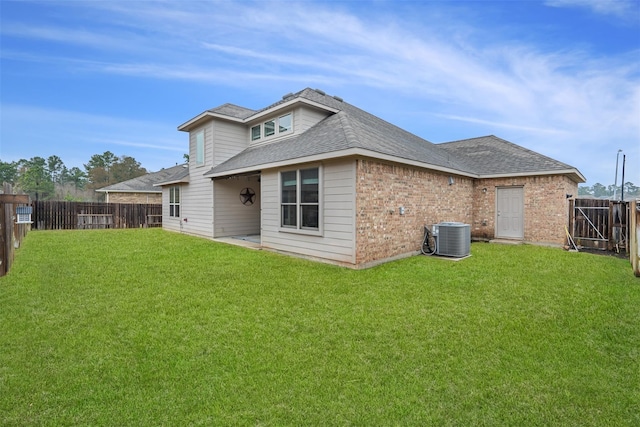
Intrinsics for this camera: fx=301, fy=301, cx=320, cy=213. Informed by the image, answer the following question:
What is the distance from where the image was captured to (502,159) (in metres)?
13.1

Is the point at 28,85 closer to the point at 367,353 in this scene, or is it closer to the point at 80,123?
the point at 80,123

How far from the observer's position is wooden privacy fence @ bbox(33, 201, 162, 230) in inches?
647

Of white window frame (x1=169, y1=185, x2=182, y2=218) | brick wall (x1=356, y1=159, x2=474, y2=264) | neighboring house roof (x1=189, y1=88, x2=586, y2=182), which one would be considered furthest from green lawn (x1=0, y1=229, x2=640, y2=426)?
white window frame (x1=169, y1=185, x2=182, y2=218)

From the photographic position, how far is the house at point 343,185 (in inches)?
289

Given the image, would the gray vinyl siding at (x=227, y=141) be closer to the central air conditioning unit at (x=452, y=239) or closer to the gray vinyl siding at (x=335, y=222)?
the gray vinyl siding at (x=335, y=222)

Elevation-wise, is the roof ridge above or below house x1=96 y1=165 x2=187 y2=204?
above

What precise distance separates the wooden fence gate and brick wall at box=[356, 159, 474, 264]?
4983 millimetres

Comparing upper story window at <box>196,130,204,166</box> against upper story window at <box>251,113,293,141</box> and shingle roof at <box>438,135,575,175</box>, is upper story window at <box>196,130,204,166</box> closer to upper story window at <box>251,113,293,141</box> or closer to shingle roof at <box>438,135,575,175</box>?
upper story window at <box>251,113,293,141</box>

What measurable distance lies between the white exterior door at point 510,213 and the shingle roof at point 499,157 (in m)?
0.86

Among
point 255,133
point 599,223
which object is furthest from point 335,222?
point 599,223

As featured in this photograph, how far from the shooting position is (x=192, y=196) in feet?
46.4

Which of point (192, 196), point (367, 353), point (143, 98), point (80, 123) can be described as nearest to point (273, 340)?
point (367, 353)

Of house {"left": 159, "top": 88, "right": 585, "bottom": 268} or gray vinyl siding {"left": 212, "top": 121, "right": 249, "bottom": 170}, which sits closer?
house {"left": 159, "top": 88, "right": 585, "bottom": 268}

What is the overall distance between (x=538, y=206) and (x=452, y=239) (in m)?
5.23
